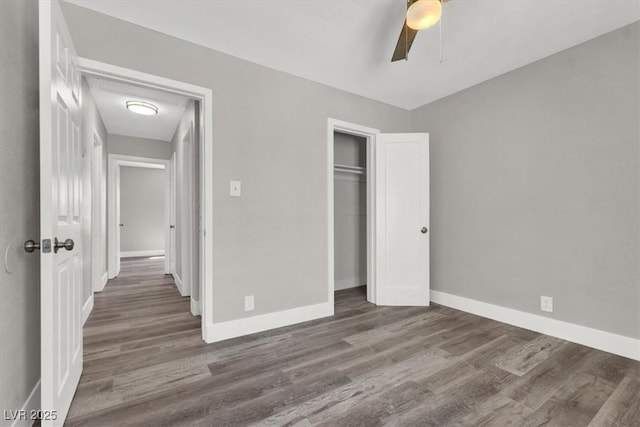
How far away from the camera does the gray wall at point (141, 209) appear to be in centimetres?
731

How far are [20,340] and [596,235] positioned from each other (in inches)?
150

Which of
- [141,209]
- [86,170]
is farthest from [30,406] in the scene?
[141,209]

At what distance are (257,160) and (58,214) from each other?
1.51 meters

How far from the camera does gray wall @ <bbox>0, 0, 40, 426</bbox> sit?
121cm

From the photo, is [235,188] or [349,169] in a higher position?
[349,169]

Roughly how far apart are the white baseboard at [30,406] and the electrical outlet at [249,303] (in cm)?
133

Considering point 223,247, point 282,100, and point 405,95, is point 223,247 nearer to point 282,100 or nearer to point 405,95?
point 282,100

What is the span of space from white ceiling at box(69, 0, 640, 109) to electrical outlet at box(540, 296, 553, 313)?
219 cm

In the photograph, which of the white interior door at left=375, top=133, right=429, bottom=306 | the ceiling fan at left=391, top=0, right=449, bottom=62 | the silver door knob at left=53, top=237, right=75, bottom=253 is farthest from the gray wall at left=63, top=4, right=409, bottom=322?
the ceiling fan at left=391, top=0, right=449, bottom=62

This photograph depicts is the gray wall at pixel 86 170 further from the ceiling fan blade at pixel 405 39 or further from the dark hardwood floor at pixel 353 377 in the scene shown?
the ceiling fan blade at pixel 405 39

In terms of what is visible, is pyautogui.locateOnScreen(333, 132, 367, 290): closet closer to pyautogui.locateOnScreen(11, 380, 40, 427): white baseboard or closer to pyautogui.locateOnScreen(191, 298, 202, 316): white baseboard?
pyautogui.locateOnScreen(191, 298, 202, 316): white baseboard

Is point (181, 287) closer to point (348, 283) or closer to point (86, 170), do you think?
point (86, 170)

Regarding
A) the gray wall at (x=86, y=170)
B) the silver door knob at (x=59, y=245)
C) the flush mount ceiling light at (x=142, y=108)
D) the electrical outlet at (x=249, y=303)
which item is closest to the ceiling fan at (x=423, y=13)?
the silver door knob at (x=59, y=245)

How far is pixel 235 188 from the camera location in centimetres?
249
